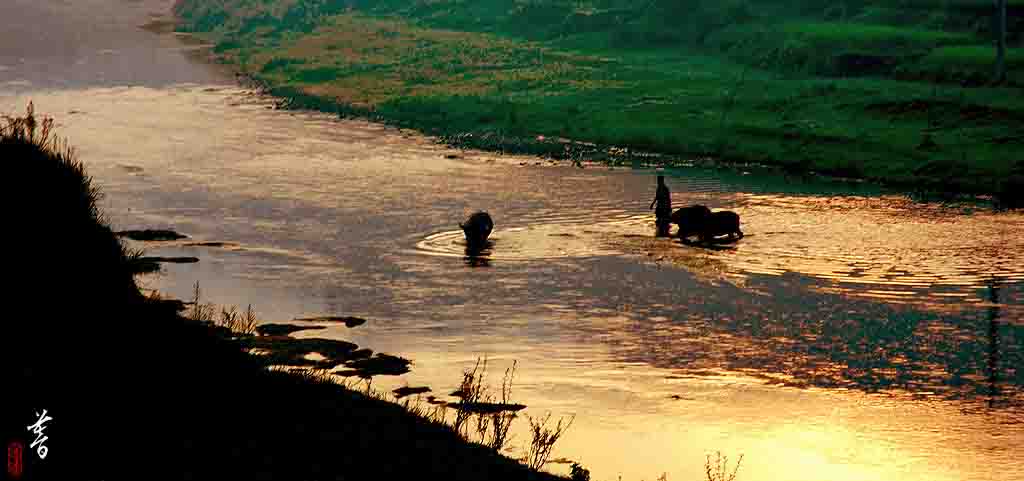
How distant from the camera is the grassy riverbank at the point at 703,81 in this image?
57.3 meters

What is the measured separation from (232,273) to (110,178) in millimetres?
19458

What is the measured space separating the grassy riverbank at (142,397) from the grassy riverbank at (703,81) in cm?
3379

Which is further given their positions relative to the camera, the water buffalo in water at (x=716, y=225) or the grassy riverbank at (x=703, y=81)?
the grassy riverbank at (x=703, y=81)

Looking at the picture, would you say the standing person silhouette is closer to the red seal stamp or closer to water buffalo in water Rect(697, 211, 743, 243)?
water buffalo in water Rect(697, 211, 743, 243)

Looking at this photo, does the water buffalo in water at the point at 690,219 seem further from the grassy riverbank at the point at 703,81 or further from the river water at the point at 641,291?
the grassy riverbank at the point at 703,81

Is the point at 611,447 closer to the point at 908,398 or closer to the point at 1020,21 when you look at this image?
the point at 908,398

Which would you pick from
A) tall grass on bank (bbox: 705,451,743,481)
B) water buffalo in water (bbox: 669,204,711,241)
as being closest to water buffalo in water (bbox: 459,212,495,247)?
water buffalo in water (bbox: 669,204,711,241)

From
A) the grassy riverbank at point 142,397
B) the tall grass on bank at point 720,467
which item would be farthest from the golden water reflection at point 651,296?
the grassy riverbank at point 142,397

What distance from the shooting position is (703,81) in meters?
74.9

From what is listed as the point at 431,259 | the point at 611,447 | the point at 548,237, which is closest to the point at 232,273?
the point at 431,259

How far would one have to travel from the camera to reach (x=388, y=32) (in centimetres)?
11100

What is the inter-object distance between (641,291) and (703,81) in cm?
4181

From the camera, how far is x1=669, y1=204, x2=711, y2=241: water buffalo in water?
131ft

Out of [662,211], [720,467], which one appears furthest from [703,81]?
[720,467]
